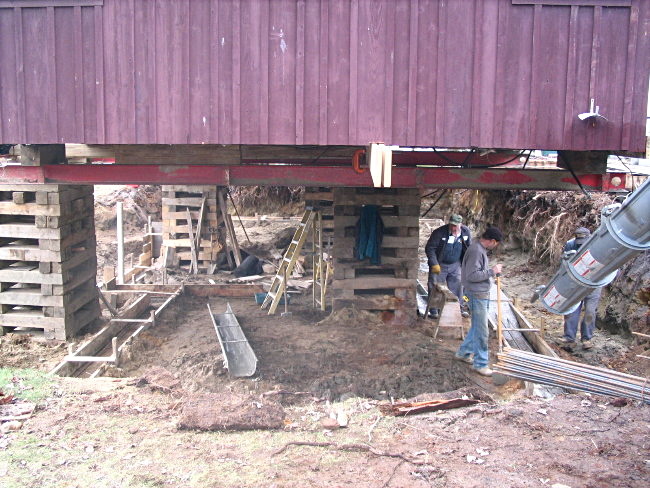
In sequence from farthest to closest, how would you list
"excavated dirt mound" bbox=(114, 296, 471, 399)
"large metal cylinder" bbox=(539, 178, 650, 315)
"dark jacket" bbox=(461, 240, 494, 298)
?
"dark jacket" bbox=(461, 240, 494, 298)
"excavated dirt mound" bbox=(114, 296, 471, 399)
"large metal cylinder" bbox=(539, 178, 650, 315)

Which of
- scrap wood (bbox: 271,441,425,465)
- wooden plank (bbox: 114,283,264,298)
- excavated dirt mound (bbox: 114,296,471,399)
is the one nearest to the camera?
scrap wood (bbox: 271,441,425,465)

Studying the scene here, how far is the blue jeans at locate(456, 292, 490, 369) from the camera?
8.53 metres

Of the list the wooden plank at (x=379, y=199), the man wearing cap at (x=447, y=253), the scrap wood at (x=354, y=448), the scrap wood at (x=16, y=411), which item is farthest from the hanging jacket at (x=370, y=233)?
Result: the scrap wood at (x=16, y=411)

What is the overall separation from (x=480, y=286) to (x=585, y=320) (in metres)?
2.77

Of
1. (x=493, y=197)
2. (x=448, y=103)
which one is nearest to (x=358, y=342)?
(x=448, y=103)

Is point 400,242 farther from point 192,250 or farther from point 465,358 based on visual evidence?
point 192,250

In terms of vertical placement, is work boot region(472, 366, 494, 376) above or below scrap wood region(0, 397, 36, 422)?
below

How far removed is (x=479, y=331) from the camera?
8.62m

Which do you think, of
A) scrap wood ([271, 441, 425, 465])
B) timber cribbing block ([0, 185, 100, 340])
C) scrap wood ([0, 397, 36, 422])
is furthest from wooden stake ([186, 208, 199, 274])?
scrap wood ([271, 441, 425, 465])

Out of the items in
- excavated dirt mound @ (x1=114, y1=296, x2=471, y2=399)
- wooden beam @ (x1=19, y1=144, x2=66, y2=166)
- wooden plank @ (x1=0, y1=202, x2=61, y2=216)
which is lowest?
excavated dirt mound @ (x1=114, y1=296, x2=471, y2=399)

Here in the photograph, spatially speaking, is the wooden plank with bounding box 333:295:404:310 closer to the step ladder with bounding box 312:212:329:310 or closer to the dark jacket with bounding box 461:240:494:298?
the step ladder with bounding box 312:212:329:310

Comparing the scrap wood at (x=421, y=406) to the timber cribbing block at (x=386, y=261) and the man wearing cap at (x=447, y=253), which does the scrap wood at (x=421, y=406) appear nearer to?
the timber cribbing block at (x=386, y=261)

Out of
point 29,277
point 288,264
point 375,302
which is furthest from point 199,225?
point 375,302

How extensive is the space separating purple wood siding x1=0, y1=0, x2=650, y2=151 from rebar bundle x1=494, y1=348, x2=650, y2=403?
2799 millimetres
